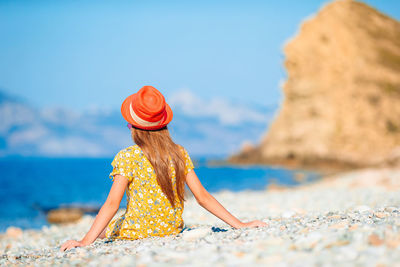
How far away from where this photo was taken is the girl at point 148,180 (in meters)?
4.24

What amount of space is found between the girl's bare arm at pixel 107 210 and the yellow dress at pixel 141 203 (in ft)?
0.33

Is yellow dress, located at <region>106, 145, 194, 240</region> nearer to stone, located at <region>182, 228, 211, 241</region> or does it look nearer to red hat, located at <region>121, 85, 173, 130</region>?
red hat, located at <region>121, 85, 173, 130</region>

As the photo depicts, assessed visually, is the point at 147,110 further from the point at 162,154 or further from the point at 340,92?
the point at 340,92

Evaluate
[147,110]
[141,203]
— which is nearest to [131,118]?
[147,110]

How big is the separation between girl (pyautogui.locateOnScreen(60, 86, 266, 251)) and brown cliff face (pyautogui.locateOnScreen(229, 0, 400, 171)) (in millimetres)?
42674

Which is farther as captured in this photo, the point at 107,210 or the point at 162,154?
the point at 162,154

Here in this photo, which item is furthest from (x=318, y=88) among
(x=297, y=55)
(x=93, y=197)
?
(x=93, y=197)

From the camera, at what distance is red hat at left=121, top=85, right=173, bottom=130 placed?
4238mm

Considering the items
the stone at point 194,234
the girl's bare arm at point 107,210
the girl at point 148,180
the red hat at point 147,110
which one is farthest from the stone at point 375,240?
the girl's bare arm at point 107,210

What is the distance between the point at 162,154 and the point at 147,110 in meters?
0.55

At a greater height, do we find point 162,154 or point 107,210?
point 162,154

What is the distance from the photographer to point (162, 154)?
443 cm

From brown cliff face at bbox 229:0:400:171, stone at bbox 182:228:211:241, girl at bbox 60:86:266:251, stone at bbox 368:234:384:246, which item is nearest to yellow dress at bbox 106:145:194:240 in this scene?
girl at bbox 60:86:266:251

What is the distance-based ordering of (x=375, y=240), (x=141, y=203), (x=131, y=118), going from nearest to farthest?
1. (x=375, y=240)
2. (x=131, y=118)
3. (x=141, y=203)
